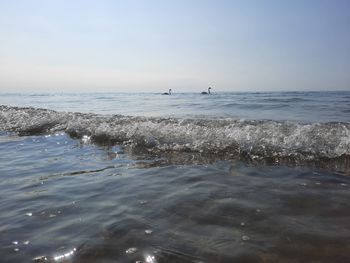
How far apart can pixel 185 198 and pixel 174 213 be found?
0.48 metres

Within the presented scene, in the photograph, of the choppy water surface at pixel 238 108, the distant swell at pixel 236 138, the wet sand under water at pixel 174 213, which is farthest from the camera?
the choppy water surface at pixel 238 108

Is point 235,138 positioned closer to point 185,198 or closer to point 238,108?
point 185,198

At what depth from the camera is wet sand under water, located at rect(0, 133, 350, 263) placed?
2.79 meters

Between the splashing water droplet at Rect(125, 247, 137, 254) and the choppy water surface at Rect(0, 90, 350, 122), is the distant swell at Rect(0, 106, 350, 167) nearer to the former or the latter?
the splashing water droplet at Rect(125, 247, 137, 254)

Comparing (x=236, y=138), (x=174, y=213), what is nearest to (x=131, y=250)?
(x=174, y=213)

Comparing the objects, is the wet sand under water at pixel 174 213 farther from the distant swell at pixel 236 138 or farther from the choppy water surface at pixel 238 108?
the choppy water surface at pixel 238 108

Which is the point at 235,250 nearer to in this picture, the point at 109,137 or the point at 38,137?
the point at 109,137

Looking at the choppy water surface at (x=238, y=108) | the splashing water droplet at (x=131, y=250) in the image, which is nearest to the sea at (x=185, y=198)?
the splashing water droplet at (x=131, y=250)

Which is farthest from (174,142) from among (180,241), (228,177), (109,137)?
(180,241)

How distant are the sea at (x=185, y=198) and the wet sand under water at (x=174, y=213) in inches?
0.5

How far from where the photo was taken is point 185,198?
407cm

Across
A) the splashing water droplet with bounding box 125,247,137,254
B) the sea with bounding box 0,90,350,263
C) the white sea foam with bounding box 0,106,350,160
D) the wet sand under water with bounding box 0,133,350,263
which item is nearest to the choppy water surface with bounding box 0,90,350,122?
the white sea foam with bounding box 0,106,350,160

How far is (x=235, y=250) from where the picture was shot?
278cm

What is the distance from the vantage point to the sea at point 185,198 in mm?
2834
